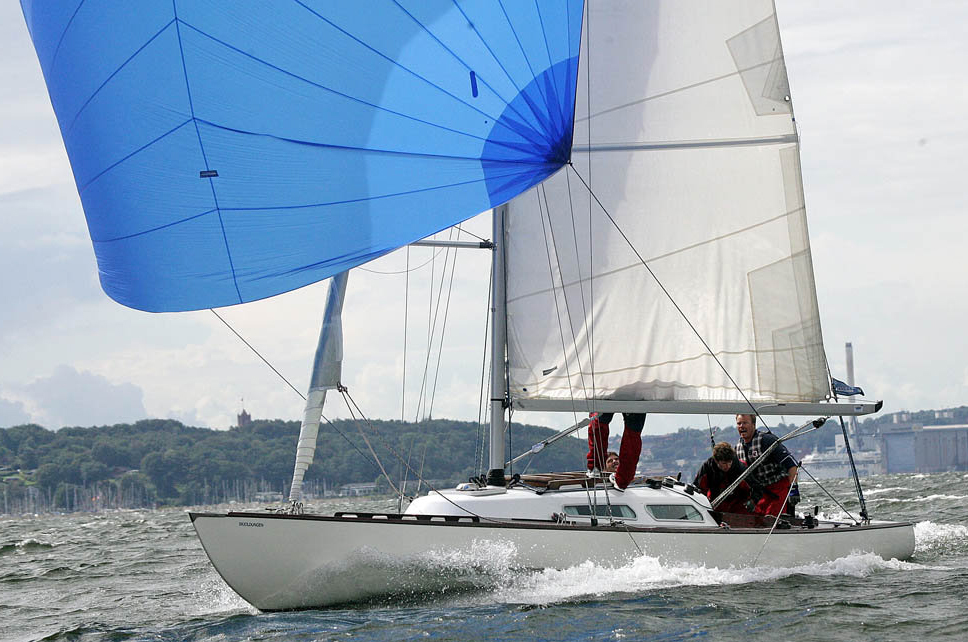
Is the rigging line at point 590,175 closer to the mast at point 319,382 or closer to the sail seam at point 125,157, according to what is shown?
the mast at point 319,382

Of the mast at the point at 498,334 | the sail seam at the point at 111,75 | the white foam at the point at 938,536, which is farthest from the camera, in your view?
the white foam at the point at 938,536

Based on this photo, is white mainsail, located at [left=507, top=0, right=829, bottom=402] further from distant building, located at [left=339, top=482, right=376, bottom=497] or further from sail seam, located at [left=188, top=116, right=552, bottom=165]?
distant building, located at [left=339, top=482, right=376, bottom=497]

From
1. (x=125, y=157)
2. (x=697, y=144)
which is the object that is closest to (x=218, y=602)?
(x=125, y=157)

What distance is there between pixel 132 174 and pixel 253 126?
992 mm

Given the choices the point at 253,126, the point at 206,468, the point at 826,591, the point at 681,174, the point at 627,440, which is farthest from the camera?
the point at 206,468

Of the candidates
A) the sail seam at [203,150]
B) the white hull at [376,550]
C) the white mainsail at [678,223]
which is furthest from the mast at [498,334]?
the sail seam at [203,150]

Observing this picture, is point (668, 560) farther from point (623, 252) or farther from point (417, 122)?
point (417, 122)

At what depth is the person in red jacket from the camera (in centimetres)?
952

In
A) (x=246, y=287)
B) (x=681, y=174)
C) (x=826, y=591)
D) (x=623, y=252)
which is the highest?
(x=681, y=174)

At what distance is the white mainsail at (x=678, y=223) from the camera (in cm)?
1024

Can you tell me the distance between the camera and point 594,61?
10492 mm

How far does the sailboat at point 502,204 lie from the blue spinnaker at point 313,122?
0.02 metres

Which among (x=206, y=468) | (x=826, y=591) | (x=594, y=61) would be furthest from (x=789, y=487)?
(x=206, y=468)

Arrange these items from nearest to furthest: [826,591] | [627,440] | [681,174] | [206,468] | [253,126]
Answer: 1. [253,126]
2. [826,591]
3. [627,440]
4. [681,174]
5. [206,468]
